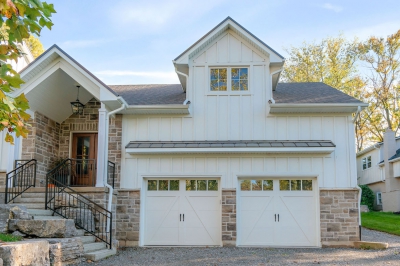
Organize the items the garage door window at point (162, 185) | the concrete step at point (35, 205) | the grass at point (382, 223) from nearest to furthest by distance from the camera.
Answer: the concrete step at point (35, 205) → the garage door window at point (162, 185) → the grass at point (382, 223)

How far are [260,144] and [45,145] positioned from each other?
6.37 meters

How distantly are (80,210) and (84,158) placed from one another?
3.30m

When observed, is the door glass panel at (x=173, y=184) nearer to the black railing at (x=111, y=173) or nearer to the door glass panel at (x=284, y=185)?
the black railing at (x=111, y=173)

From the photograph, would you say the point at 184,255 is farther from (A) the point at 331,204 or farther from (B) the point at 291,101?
(B) the point at 291,101

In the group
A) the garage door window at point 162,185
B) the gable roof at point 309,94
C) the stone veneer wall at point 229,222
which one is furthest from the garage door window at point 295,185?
the garage door window at point 162,185

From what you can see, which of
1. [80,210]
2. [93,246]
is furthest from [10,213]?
[93,246]

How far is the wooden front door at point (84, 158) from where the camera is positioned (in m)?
13.4

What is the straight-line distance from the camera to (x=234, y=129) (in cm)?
1281

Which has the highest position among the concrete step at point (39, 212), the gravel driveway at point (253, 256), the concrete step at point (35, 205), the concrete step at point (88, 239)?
the concrete step at point (35, 205)

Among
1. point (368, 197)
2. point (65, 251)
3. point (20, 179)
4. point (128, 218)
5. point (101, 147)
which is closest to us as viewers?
point (65, 251)

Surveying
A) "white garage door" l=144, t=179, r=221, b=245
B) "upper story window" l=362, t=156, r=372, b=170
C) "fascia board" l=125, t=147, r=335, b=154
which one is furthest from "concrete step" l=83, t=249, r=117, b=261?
"upper story window" l=362, t=156, r=372, b=170

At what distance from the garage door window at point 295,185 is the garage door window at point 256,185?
0.31m

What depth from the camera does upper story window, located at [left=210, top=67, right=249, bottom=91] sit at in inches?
517

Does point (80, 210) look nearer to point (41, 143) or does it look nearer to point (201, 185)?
point (41, 143)
